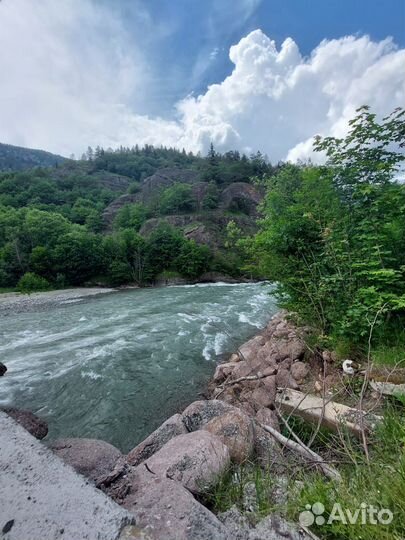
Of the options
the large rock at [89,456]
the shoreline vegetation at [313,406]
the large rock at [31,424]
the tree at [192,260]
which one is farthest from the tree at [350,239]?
the tree at [192,260]

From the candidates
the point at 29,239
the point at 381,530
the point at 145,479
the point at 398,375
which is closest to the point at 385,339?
the point at 398,375

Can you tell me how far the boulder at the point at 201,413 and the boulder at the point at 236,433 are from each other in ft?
1.09

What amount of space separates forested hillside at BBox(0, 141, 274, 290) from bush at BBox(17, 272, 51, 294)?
93mm

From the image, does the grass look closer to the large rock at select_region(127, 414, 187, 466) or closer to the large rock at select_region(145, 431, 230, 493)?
the large rock at select_region(145, 431, 230, 493)

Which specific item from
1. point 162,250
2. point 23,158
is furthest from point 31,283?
point 23,158

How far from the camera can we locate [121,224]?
52.0 m

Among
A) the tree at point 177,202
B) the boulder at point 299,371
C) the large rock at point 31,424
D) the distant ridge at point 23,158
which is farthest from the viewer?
the distant ridge at point 23,158

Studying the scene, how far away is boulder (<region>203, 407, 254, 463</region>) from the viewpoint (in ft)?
7.47

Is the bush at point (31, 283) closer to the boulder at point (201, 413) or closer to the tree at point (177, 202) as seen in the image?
the boulder at point (201, 413)

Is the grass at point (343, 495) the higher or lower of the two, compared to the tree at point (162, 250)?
lower

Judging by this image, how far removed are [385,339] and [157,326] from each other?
825 centimetres

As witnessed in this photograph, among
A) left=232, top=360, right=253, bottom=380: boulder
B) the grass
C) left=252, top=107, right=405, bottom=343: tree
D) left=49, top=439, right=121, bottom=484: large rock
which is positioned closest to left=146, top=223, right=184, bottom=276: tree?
left=232, top=360, right=253, bottom=380: boulder

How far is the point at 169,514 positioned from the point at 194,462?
0.69 m

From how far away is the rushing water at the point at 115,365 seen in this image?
4.63 meters
